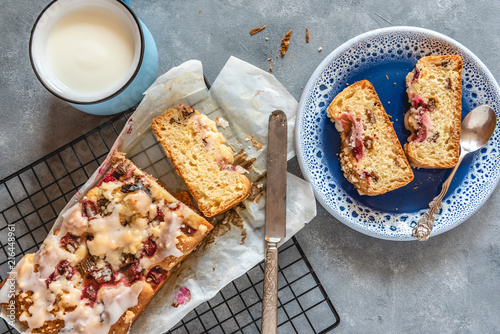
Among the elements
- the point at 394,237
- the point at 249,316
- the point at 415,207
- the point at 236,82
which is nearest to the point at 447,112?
the point at 415,207

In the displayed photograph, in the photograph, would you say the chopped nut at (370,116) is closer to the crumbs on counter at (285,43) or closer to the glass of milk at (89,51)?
the crumbs on counter at (285,43)

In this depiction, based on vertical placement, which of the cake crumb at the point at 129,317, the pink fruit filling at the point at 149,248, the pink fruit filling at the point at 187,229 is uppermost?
the pink fruit filling at the point at 187,229

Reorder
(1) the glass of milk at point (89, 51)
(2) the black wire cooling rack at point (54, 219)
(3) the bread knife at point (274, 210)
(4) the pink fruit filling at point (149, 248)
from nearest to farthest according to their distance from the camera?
(1) the glass of milk at point (89, 51) → (4) the pink fruit filling at point (149, 248) → (3) the bread knife at point (274, 210) → (2) the black wire cooling rack at point (54, 219)

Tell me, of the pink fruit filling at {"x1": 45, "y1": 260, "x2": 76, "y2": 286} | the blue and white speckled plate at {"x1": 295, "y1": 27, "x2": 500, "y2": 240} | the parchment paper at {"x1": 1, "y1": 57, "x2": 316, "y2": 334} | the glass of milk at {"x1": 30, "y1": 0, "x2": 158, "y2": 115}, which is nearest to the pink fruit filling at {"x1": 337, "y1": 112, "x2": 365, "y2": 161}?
the blue and white speckled plate at {"x1": 295, "y1": 27, "x2": 500, "y2": 240}

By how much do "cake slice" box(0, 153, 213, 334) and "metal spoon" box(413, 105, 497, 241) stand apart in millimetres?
1548

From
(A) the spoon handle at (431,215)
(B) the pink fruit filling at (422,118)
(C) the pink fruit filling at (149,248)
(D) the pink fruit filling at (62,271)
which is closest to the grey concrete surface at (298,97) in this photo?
(A) the spoon handle at (431,215)

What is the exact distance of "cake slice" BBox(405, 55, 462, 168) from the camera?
2.80 meters

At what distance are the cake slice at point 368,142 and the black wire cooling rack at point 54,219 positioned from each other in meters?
0.70

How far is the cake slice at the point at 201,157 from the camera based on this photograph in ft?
8.86

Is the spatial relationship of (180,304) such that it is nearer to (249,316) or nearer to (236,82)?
(249,316)

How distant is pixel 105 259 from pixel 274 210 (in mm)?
1154

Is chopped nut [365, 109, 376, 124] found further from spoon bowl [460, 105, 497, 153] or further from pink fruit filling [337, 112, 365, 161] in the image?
spoon bowl [460, 105, 497, 153]

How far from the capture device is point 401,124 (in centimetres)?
291

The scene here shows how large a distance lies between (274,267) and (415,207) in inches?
45.0
